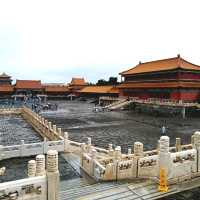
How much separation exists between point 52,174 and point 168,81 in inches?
1695

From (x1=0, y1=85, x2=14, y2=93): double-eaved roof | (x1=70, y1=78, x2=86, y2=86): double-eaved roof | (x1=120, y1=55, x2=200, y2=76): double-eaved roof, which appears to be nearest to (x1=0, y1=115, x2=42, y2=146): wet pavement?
(x1=120, y1=55, x2=200, y2=76): double-eaved roof

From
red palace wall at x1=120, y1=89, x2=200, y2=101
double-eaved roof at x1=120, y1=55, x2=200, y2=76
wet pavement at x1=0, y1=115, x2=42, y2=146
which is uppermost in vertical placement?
double-eaved roof at x1=120, y1=55, x2=200, y2=76

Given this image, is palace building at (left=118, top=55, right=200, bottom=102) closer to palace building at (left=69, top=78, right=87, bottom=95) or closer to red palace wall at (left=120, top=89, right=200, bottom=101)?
red palace wall at (left=120, top=89, right=200, bottom=101)

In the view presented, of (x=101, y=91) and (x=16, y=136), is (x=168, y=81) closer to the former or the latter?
(x=101, y=91)

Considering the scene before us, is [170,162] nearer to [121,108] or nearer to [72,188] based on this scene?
[72,188]

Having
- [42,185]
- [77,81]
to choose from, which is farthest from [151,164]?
[77,81]

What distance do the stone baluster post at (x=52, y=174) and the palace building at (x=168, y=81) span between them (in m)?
39.7

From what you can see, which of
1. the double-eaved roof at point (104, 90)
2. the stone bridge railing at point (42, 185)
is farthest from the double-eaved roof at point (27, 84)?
the stone bridge railing at point (42, 185)

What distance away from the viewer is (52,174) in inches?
312

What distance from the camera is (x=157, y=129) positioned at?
2855cm

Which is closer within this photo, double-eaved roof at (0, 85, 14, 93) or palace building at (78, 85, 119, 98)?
palace building at (78, 85, 119, 98)

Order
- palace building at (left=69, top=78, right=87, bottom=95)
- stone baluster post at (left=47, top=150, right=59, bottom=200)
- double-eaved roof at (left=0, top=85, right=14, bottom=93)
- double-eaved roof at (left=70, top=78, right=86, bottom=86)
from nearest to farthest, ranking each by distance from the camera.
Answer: stone baluster post at (left=47, top=150, right=59, bottom=200) < double-eaved roof at (left=0, top=85, right=14, bottom=93) < palace building at (left=69, top=78, right=87, bottom=95) < double-eaved roof at (left=70, top=78, right=86, bottom=86)

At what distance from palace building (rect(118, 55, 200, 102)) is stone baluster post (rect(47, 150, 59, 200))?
3973 centimetres

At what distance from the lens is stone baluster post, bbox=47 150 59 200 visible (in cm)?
781
